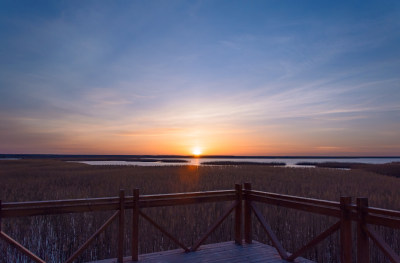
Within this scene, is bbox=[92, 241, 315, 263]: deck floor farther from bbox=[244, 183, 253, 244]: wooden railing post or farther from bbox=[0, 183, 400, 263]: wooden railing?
bbox=[244, 183, 253, 244]: wooden railing post

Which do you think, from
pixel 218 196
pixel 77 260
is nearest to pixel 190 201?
pixel 218 196

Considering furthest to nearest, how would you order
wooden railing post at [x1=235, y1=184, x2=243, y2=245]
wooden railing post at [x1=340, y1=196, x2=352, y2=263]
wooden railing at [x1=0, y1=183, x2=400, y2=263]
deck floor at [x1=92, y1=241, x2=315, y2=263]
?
wooden railing post at [x1=235, y1=184, x2=243, y2=245] < deck floor at [x1=92, y1=241, x2=315, y2=263] < wooden railing post at [x1=340, y1=196, x2=352, y2=263] < wooden railing at [x1=0, y1=183, x2=400, y2=263]

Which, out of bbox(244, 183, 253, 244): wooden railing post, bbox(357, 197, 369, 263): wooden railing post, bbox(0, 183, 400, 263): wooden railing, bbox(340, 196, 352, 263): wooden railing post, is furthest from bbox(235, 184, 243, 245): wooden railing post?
bbox(357, 197, 369, 263): wooden railing post

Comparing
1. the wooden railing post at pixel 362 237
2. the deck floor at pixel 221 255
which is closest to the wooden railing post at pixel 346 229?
the wooden railing post at pixel 362 237

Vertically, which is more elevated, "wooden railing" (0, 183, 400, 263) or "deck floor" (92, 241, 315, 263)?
"wooden railing" (0, 183, 400, 263)

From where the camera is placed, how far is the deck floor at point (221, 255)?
224 inches

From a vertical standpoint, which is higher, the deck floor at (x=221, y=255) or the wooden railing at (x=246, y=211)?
the wooden railing at (x=246, y=211)

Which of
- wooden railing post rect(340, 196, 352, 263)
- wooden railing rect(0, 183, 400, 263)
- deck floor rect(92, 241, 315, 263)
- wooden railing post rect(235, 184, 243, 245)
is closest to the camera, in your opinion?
wooden railing rect(0, 183, 400, 263)

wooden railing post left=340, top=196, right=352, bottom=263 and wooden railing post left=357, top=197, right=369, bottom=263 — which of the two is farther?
wooden railing post left=340, top=196, right=352, bottom=263

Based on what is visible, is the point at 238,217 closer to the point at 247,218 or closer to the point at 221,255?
the point at 247,218

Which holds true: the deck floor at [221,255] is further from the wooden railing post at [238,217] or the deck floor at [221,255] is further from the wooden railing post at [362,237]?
the wooden railing post at [362,237]

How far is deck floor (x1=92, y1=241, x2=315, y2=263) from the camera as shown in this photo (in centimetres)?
570

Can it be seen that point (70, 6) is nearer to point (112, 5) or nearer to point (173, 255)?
point (112, 5)

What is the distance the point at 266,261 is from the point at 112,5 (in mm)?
9176
